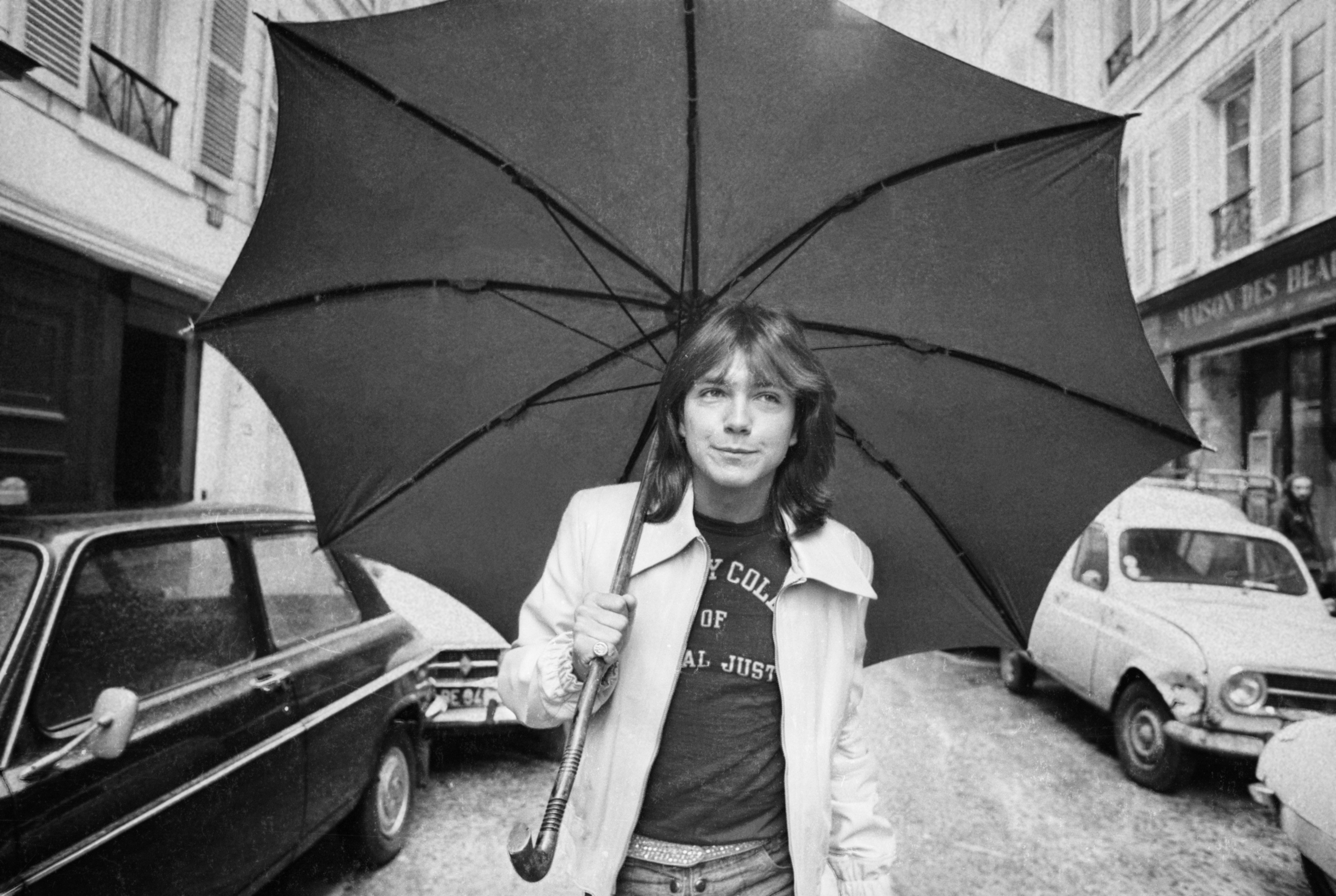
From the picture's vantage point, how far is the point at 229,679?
2.64 m

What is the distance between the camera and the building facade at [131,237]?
13.5ft

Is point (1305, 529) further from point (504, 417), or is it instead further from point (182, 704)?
point (182, 704)

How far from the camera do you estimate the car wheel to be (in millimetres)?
3090

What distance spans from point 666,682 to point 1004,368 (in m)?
1.08

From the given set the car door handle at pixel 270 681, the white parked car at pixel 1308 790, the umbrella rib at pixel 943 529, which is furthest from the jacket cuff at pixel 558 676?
the white parked car at pixel 1308 790

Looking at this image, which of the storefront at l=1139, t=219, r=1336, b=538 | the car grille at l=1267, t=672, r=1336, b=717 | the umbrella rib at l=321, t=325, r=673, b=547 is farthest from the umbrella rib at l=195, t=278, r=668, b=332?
the storefront at l=1139, t=219, r=1336, b=538

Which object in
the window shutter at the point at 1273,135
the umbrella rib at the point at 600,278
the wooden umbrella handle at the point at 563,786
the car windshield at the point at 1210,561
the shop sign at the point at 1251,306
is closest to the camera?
the wooden umbrella handle at the point at 563,786

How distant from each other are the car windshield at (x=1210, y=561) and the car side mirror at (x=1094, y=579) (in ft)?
0.61

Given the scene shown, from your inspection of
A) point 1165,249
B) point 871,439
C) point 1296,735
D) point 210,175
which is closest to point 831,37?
point 871,439

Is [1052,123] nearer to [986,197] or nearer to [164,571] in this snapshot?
[986,197]

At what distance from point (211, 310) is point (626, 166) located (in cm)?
105

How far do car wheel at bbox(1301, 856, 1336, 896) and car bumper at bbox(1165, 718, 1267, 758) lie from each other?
1.13 m

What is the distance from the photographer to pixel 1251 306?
25.5ft

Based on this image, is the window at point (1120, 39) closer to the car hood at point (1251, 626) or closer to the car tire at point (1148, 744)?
the car hood at point (1251, 626)
